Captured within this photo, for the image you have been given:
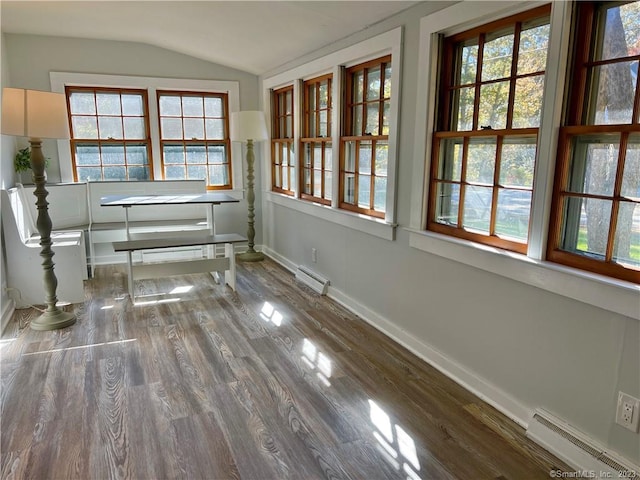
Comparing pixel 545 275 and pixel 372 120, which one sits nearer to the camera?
pixel 545 275

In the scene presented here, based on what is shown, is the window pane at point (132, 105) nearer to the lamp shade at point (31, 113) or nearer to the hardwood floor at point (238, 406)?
the lamp shade at point (31, 113)

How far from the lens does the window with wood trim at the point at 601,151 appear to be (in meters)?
1.79

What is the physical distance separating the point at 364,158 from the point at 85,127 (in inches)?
141

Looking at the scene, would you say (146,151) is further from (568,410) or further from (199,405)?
(568,410)

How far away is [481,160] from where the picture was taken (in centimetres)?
253

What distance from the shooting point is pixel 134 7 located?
3957 millimetres

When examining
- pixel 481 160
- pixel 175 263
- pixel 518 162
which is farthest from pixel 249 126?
pixel 518 162

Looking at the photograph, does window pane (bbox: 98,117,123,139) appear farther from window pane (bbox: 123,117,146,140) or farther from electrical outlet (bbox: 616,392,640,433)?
electrical outlet (bbox: 616,392,640,433)

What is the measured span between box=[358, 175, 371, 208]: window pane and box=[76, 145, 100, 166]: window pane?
11.3 feet

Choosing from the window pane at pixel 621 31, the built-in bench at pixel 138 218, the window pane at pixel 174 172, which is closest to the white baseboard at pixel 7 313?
the built-in bench at pixel 138 218

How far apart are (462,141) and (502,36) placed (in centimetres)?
59

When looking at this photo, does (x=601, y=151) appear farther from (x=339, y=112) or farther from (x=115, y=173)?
(x=115, y=173)

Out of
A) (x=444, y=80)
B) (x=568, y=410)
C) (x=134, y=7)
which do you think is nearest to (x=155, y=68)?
(x=134, y=7)

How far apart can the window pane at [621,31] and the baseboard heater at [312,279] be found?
2.92 meters
